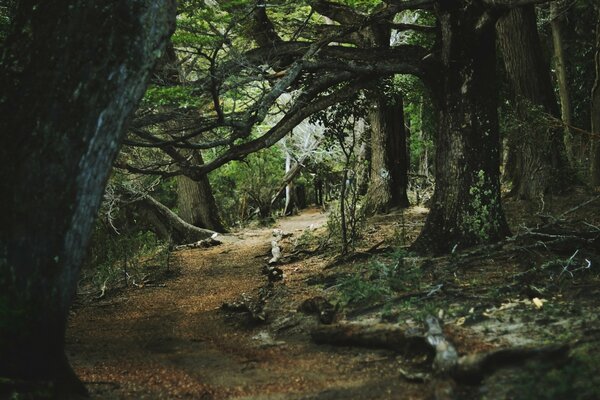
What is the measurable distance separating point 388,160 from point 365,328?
9078 mm

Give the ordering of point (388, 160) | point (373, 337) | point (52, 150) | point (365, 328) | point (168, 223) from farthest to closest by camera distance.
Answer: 1. point (168, 223)
2. point (388, 160)
3. point (365, 328)
4. point (373, 337)
5. point (52, 150)

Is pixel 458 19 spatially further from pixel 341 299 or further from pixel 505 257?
pixel 341 299

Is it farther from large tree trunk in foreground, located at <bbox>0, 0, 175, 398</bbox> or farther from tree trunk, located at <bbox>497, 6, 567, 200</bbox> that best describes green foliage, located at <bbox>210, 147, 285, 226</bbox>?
large tree trunk in foreground, located at <bbox>0, 0, 175, 398</bbox>

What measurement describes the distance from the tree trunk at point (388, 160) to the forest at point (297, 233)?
0.18 feet

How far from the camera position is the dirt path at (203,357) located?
412 cm

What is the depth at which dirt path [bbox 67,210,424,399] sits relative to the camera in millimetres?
4117

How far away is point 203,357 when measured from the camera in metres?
Result: 5.41

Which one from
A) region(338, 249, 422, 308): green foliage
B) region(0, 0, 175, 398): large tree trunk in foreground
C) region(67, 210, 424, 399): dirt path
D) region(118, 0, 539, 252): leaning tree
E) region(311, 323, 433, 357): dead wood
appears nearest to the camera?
region(0, 0, 175, 398): large tree trunk in foreground

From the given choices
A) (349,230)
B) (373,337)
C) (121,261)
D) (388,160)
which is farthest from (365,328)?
(388,160)

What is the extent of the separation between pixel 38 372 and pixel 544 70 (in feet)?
35.7

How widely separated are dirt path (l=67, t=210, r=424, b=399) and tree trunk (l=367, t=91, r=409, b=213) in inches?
205

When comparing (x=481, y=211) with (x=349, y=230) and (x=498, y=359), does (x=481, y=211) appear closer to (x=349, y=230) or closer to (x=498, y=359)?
(x=349, y=230)

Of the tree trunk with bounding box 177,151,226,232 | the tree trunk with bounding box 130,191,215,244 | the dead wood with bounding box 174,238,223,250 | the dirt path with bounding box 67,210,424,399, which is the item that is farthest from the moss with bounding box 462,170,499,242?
the tree trunk with bounding box 177,151,226,232

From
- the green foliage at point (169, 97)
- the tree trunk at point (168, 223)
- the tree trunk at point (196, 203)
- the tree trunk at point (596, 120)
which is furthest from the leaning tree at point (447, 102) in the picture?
the tree trunk at point (196, 203)
